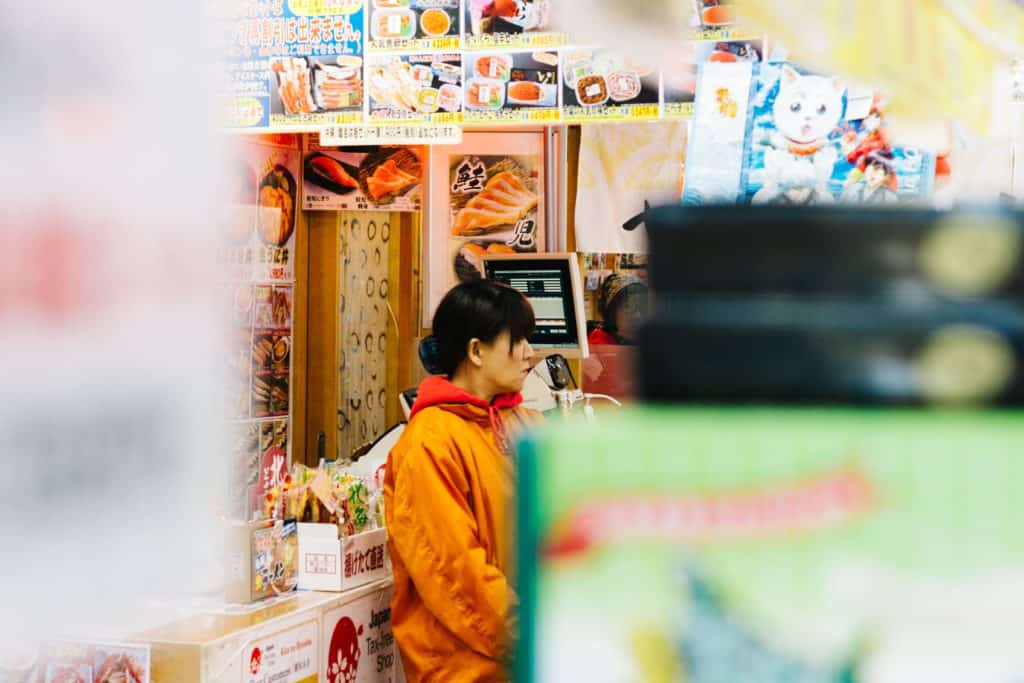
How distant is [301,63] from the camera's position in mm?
4707

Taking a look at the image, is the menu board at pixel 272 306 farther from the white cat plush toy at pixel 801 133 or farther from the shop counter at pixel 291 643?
the white cat plush toy at pixel 801 133

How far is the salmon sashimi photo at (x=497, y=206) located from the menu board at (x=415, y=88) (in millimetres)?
1602

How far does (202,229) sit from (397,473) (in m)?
2.81

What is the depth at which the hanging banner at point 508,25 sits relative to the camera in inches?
172

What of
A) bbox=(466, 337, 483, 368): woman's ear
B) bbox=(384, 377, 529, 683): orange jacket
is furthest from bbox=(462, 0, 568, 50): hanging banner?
bbox=(384, 377, 529, 683): orange jacket

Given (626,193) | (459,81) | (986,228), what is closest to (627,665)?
(986,228)

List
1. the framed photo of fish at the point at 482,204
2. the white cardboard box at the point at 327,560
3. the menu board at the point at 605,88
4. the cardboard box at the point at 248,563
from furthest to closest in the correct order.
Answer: the framed photo of fish at the point at 482,204, the menu board at the point at 605,88, the white cardboard box at the point at 327,560, the cardboard box at the point at 248,563

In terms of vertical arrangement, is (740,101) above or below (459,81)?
below

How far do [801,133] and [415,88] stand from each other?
2.72m

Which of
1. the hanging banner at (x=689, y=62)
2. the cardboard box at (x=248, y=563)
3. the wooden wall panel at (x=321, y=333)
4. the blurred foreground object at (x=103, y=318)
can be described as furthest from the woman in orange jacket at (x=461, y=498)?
the wooden wall panel at (x=321, y=333)

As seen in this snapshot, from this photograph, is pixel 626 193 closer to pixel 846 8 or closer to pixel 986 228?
pixel 846 8

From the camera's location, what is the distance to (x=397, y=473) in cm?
352

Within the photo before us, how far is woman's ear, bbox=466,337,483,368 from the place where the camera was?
3.70 meters

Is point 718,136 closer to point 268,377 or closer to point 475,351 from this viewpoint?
point 475,351
